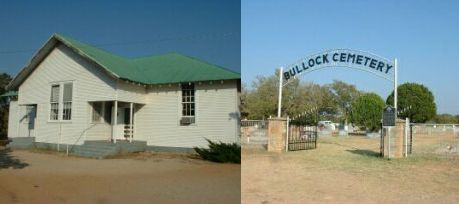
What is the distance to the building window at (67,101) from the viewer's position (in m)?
17.2

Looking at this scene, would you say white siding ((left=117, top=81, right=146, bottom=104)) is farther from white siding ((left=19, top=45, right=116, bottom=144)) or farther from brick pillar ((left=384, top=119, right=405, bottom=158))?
brick pillar ((left=384, top=119, right=405, bottom=158))

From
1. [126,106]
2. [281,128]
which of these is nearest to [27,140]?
[126,106]

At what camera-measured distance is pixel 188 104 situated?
15633mm

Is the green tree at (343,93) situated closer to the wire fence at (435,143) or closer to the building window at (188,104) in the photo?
the wire fence at (435,143)

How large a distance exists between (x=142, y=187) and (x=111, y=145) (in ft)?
24.2

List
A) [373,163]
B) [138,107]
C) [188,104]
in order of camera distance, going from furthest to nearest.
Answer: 1. [138,107]
2. [188,104]
3. [373,163]

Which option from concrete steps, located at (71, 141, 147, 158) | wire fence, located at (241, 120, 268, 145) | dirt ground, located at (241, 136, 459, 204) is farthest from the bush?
wire fence, located at (241, 120, 268, 145)

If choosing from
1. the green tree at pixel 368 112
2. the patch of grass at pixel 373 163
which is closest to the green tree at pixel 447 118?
the green tree at pixel 368 112

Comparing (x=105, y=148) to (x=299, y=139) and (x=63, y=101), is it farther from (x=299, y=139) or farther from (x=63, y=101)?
(x=299, y=139)

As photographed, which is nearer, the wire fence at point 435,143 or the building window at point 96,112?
the wire fence at point 435,143

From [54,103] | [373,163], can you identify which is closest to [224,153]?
[373,163]

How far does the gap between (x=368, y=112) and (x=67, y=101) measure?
25139 mm

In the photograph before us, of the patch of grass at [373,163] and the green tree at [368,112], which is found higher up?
the green tree at [368,112]

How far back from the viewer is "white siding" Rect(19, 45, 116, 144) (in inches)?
636
